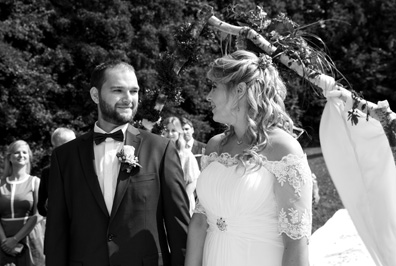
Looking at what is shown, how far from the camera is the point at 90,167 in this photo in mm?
3916

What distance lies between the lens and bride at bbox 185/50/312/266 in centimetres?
340

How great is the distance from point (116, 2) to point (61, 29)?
172 centimetres

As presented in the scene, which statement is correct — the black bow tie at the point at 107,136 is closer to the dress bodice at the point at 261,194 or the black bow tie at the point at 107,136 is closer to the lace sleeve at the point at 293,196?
the dress bodice at the point at 261,194

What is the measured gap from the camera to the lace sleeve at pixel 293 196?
11.1ft

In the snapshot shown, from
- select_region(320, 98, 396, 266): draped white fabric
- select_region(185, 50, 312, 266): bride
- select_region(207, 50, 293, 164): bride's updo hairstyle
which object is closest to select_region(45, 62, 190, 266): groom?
select_region(185, 50, 312, 266): bride

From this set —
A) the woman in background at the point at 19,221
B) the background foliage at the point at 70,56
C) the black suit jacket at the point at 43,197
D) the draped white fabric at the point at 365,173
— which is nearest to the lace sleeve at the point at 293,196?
the draped white fabric at the point at 365,173

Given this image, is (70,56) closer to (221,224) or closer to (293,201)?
(221,224)

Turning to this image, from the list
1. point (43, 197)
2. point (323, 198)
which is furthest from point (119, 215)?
point (323, 198)

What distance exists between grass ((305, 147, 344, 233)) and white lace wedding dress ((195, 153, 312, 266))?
7.35m

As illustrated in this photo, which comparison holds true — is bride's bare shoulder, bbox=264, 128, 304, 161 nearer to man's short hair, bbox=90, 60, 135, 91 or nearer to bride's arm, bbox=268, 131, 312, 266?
bride's arm, bbox=268, 131, 312, 266

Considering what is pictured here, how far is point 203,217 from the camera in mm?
3814

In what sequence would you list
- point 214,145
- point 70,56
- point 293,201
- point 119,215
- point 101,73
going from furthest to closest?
point 70,56 < point 101,73 < point 214,145 < point 119,215 < point 293,201

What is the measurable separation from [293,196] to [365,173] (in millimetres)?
848

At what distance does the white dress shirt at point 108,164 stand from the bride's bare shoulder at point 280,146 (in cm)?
102
